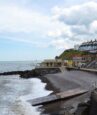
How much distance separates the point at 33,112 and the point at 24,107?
8.80 ft

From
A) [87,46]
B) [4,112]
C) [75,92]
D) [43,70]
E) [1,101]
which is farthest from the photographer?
[87,46]

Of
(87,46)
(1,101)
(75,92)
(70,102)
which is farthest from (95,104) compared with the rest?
(87,46)

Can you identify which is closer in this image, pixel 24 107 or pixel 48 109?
pixel 48 109

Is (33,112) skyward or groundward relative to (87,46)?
groundward

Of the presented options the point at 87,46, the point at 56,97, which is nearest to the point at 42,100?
the point at 56,97

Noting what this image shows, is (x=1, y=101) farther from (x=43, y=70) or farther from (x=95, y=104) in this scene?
(x=43, y=70)

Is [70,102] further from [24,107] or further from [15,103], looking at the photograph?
[15,103]

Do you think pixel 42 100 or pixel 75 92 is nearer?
pixel 42 100

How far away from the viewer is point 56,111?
2483 centimetres

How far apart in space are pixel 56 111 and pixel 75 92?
6427 mm

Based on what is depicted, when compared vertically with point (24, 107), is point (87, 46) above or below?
above

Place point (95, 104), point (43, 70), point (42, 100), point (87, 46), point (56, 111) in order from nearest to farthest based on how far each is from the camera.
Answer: point (95, 104) → point (56, 111) → point (42, 100) → point (43, 70) → point (87, 46)

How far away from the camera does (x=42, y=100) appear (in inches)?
1126

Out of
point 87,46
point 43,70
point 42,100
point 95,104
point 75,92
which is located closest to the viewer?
point 95,104
